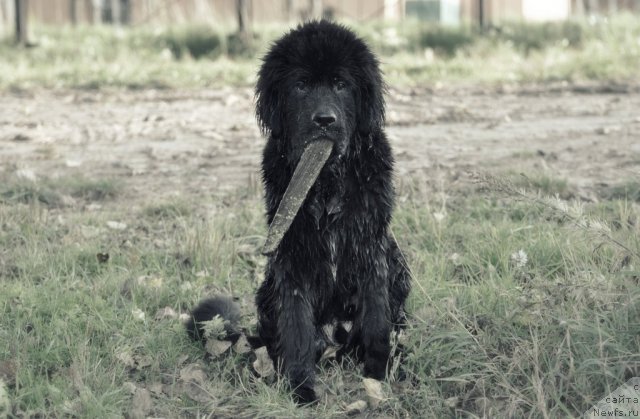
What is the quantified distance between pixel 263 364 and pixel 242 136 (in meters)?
4.83

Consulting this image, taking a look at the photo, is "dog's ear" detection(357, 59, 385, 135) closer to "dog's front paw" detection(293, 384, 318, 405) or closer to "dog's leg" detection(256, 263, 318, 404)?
"dog's leg" detection(256, 263, 318, 404)

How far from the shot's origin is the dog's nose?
3.85 m

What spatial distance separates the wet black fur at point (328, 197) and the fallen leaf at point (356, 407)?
180 mm

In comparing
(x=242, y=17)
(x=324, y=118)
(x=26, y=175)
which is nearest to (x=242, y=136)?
(x=26, y=175)

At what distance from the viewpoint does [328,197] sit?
4047 mm

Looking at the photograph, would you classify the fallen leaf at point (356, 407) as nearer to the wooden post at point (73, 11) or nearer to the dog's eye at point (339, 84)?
the dog's eye at point (339, 84)

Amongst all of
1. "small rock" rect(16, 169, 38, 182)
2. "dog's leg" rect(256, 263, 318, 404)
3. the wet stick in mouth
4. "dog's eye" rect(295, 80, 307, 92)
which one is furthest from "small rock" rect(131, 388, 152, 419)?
"small rock" rect(16, 169, 38, 182)

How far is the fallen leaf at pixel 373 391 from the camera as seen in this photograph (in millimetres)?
3846

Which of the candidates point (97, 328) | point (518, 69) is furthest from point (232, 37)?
point (97, 328)

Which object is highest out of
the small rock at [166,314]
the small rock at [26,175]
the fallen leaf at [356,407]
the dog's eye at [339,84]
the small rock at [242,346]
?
the dog's eye at [339,84]

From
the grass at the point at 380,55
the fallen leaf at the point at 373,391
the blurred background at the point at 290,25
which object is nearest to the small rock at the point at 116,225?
A: the fallen leaf at the point at 373,391

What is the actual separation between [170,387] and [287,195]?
98 cm

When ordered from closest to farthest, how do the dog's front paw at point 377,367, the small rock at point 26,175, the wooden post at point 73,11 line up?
1. the dog's front paw at point 377,367
2. the small rock at point 26,175
3. the wooden post at point 73,11

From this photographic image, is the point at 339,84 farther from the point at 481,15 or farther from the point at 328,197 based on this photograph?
the point at 481,15
